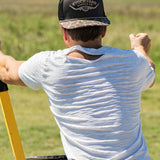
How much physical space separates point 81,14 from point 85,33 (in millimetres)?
83

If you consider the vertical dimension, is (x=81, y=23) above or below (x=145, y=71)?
above

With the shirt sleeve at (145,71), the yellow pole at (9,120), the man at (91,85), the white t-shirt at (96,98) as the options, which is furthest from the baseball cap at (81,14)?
the yellow pole at (9,120)

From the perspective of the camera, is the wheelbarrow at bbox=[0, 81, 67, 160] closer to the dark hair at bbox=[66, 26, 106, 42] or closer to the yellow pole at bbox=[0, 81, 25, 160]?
the yellow pole at bbox=[0, 81, 25, 160]

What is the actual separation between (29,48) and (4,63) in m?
10.5

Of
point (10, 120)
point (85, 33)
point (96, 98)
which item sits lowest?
point (10, 120)

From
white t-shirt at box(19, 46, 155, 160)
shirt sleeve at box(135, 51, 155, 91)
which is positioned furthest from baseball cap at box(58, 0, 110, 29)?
shirt sleeve at box(135, 51, 155, 91)

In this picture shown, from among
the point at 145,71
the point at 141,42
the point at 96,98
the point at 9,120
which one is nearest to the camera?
the point at 96,98

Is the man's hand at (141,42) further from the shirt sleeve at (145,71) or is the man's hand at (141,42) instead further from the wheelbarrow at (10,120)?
the wheelbarrow at (10,120)

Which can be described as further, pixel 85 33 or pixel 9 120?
pixel 9 120

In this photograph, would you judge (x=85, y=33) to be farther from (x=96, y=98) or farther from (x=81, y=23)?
(x=96, y=98)

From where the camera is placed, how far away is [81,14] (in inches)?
63.6

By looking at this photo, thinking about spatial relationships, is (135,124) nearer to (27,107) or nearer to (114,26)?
(27,107)

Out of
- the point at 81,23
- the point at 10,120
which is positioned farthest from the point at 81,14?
the point at 10,120

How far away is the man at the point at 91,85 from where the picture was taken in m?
1.55
